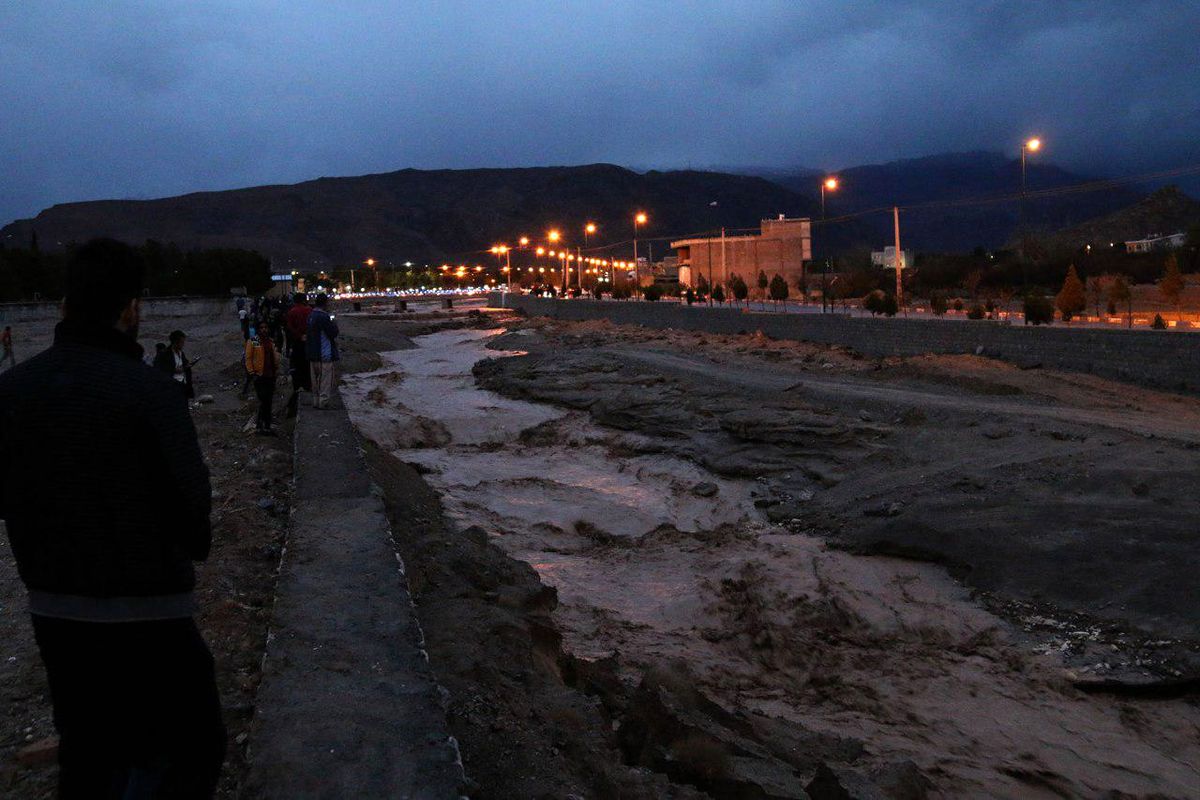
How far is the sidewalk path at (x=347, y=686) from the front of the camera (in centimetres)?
315

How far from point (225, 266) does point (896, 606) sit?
265 ft

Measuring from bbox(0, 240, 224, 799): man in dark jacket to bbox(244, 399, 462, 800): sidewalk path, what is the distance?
0.83 metres

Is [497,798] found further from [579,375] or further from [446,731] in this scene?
[579,375]

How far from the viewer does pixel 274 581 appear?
598 cm

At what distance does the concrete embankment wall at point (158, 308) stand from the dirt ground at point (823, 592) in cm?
3559

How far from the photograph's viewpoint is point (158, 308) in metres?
59.0

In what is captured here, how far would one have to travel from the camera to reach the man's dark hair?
242 cm

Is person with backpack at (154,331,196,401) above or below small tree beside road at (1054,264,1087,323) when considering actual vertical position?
below

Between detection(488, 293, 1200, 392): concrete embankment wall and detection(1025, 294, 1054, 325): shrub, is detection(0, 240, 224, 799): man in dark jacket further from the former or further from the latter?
detection(1025, 294, 1054, 325): shrub

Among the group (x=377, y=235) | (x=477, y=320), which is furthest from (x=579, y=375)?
(x=377, y=235)

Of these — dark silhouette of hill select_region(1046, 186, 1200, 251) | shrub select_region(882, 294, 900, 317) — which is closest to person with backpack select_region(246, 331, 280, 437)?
shrub select_region(882, 294, 900, 317)

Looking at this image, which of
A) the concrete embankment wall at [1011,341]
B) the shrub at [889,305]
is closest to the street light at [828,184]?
the concrete embankment wall at [1011,341]

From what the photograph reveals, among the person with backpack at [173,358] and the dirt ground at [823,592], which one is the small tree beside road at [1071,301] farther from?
the person with backpack at [173,358]

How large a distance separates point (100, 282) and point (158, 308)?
62887 millimetres
